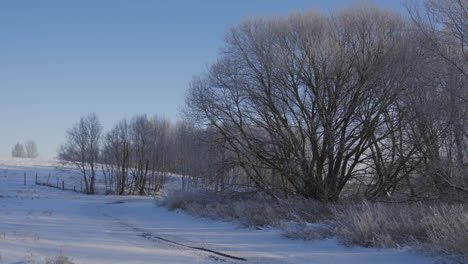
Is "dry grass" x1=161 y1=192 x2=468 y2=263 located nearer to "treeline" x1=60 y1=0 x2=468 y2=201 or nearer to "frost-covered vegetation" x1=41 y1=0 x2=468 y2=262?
"frost-covered vegetation" x1=41 y1=0 x2=468 y2=262

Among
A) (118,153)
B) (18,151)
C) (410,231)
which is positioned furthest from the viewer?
(18,151)

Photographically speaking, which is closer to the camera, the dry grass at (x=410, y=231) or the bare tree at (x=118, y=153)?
the dry grass at (x=410, y=231)

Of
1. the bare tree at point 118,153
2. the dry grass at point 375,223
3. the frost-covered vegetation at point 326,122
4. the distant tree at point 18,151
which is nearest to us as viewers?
the dry grass at point 375,223

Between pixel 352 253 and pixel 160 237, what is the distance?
5667mm

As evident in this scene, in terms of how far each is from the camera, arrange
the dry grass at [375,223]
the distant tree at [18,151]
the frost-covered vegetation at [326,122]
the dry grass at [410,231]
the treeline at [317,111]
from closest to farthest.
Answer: the dry grass at [410,231] < the dry grass at [375,223] < the frost-covered vegetation at [326,122] < the treeline at [317,111] < the distant tree at [18,151]

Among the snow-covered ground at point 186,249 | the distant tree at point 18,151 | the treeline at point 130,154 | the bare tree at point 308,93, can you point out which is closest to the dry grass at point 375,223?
the snow-covered ground at point 186,249

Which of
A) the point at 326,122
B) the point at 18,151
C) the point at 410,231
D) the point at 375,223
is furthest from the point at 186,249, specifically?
the point at 18,151

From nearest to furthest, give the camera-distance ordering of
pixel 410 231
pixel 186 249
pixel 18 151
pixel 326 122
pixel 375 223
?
1. pixel 410 231
2. pixel 375 223
3. pixel 186 249
4. pixel 326 122
5. pixel 18 151

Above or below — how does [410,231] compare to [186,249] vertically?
above

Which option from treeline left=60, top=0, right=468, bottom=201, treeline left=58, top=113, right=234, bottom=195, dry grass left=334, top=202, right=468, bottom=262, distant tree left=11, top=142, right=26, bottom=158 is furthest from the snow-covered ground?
distant tree left=11, top=142, right=26, bottom=158

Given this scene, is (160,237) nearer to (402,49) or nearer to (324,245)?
(324,245)

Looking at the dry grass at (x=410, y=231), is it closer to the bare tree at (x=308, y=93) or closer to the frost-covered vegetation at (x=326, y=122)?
the frost-covered vegetation at (x=326, y=122)

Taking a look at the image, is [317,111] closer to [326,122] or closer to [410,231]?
[326,122]

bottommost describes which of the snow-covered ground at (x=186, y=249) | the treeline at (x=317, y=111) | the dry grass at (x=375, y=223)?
the snow-covered ground at (x=186, y=249)
